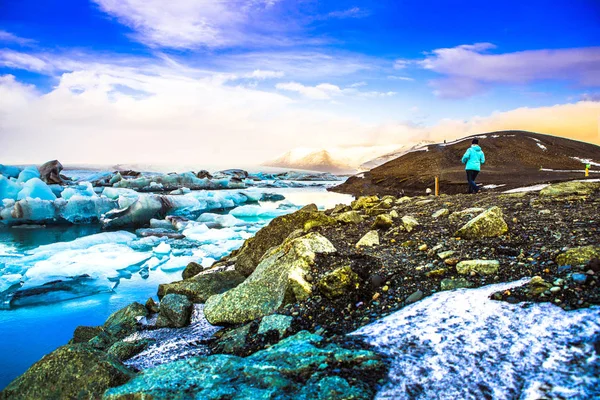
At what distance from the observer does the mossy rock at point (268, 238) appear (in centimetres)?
514

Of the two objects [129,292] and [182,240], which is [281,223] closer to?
[129,292]

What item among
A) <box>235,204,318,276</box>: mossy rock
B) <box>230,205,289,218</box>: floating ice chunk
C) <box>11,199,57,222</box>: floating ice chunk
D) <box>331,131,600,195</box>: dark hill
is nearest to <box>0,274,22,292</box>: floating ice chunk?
<box>235,204,318,276</box>: mossy rock

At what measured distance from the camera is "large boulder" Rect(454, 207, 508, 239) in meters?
3.48

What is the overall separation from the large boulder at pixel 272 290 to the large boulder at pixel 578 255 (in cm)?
180

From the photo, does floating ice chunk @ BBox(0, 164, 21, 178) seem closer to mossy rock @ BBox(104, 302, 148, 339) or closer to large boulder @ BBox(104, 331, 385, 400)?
mossy rock @ BBox(104, 302, 148, 339)

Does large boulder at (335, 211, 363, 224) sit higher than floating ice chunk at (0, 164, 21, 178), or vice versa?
floating ice chunk at (0, 164, 21, 178)

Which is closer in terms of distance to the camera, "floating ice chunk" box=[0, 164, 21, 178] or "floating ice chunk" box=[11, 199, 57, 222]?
"floating ice chunk" box=[11, 199, 57, 222]

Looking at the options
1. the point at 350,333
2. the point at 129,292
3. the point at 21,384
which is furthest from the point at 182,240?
the point at 350,333

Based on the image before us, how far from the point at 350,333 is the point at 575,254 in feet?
5.52

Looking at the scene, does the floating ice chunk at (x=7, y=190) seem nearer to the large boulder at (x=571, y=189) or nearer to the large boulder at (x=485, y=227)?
the large boulder at (x=485, y=227)

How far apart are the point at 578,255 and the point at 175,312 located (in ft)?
10.9

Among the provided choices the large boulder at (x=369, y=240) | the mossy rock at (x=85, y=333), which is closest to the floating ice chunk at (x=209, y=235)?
the mossy rock at (x=85, y=333)

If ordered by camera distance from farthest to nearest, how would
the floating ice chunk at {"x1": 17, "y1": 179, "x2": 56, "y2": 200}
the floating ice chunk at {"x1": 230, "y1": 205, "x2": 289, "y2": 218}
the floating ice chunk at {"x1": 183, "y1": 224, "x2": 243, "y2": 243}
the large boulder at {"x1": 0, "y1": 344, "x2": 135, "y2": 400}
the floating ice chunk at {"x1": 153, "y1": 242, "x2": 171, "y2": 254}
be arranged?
the floating ice chunk at {"x1": 17, "y1": 179, "x2": 56, "y2": 200} → the floating ice chunk at {"x1": 230, "y1": 205, "x2": 289, "y2": 218} → the floating ice chunk at {"x1": 183, "y1": 224, "x2": 243, "y2": 243} → the floating ice chunk at {"x1": 153, "y1": 242, "x2": 171, "y2": 254} → the large boulder at {"x1": 0, "y1": 344, "x2": 135, "y2": 400}

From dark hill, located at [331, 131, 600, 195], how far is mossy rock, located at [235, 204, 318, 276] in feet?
31.9
